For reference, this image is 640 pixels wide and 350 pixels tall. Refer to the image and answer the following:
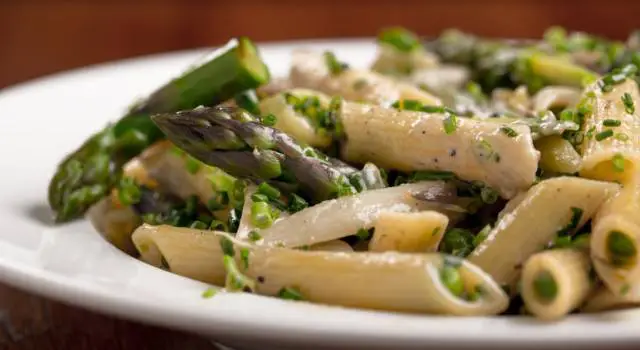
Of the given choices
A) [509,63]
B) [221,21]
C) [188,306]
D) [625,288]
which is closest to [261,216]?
[188,306]

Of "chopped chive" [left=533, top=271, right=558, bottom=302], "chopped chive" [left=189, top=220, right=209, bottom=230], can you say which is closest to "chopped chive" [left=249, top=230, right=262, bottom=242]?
"chopped chive" [left=189, top=220, right=209, bottom=230]

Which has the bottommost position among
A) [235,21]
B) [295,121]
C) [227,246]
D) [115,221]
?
[235,21]

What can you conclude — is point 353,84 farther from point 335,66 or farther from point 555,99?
point 555,99

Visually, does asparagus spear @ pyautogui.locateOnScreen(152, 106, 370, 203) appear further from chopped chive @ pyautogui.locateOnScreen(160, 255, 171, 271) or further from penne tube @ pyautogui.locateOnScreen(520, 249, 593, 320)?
penne tube @ pyautogui.locateOnScreen(520, 249, 593, 320)

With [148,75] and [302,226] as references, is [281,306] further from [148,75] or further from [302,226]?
[148,75]

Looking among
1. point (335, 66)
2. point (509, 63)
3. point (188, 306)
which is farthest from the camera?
point (509, 63)

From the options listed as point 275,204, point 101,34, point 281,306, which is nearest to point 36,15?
point 101,34

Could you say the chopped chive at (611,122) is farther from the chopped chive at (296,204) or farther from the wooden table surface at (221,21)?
the wooden table surface at (221,21)
